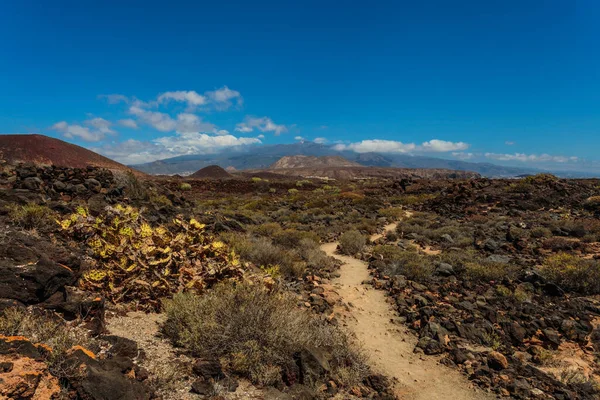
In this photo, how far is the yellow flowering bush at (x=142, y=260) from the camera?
195 inches

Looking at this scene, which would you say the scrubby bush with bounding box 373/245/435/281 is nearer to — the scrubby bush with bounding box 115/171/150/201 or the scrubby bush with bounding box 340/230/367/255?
the scrubby bush with bounding box 340/230/367/255

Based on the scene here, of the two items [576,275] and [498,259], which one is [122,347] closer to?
[576,275]

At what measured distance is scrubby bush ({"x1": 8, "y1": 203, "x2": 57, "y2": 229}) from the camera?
641 centimetres

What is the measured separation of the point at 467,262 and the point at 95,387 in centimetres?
1014

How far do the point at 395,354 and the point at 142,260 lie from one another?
5.03 metres

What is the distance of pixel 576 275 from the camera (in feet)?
25.6

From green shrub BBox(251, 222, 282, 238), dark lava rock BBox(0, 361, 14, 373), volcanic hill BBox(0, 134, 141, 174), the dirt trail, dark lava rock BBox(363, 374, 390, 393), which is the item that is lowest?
the dirt trail

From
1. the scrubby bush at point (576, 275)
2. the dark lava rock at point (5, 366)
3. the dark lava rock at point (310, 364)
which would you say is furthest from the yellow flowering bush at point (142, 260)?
the scrubby bush at point (576, 275)

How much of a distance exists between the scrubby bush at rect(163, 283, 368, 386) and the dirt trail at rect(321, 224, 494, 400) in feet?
2.83

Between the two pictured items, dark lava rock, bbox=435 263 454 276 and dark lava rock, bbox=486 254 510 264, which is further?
dark lava rock, bbox=486 254 510 264

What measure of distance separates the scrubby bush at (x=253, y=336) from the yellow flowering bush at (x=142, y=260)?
29.8 inches

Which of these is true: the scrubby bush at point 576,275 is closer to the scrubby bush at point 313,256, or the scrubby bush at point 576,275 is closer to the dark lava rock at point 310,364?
the scrubby bush at point 313,256

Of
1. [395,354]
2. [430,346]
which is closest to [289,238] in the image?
[395,354]

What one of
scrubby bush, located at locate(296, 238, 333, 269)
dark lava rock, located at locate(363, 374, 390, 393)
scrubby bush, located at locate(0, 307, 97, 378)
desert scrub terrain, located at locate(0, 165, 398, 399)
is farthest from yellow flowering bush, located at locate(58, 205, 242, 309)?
scrubby bush, located at locate(296, 238, 333, 269)
